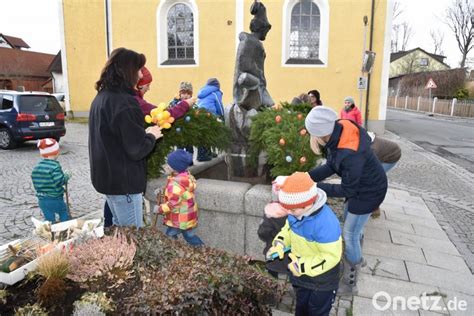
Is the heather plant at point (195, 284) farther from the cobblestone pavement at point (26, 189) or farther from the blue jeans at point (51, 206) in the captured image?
the cobblestone pavement at point (26, 189)

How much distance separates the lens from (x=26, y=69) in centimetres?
4331

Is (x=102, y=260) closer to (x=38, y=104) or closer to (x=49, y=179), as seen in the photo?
(x=49, y=179)

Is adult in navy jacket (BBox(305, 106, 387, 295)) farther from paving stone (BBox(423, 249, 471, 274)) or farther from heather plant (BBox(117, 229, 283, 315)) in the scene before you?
paving stone (BBox(423, 249, 471, 274))

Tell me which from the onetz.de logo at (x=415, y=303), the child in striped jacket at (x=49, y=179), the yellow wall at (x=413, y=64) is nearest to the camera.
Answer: the onetz.de logo at (x=415, y=303)

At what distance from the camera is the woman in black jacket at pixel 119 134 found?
2.89m

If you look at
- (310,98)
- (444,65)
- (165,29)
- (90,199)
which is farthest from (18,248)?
(444,65)

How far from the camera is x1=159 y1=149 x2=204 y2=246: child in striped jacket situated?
3.79m

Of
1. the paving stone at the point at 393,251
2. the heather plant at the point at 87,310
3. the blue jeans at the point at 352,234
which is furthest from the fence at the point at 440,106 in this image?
the heather plant at the point at 87,310

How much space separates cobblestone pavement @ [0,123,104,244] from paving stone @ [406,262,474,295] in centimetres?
458

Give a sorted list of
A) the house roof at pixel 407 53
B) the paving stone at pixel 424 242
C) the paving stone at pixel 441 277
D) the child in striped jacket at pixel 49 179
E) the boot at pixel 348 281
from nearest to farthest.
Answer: the boot at pixel 348 281
the paving stone at pixel 441 277
the child in striped jacket at pixel 49 179
the paving stone at pixel 424 242
the house roof at pixel 407 53

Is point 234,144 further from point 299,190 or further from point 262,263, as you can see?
point 299,190

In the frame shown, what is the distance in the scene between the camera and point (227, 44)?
16938 millimetres

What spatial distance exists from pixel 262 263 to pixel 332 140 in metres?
1.66

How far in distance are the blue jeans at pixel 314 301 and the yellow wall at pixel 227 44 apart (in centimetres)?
1317
